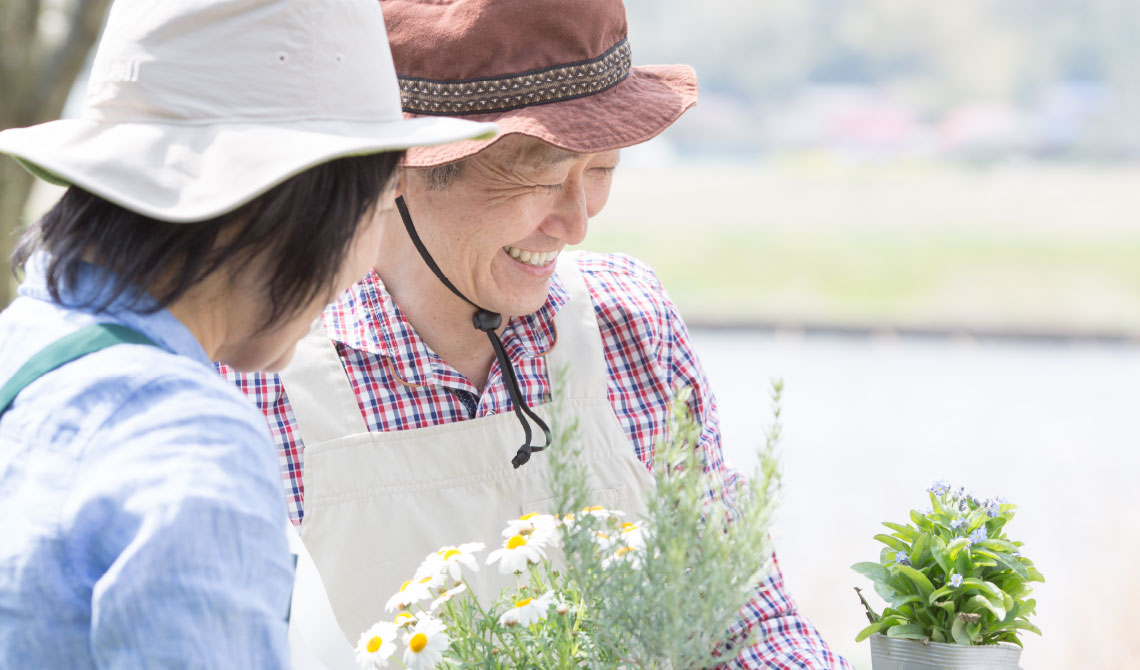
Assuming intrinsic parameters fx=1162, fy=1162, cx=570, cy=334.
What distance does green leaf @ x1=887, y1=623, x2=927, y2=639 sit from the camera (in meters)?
1.23

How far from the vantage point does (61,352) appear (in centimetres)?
80

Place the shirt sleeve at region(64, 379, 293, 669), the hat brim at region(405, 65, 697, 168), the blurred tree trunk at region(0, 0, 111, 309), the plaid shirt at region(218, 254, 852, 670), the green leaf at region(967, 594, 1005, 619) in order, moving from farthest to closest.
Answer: the blurred tree trunk at region(0, 0, 111, 309) < the plaid shirt at region(218, 254, 852, 670) < the hat brim at region(405, 65, 697, 168) < the green leaf at region(967, 594, 1005, 619) < the shirt sleeve at region(64, 379, 293, 669)

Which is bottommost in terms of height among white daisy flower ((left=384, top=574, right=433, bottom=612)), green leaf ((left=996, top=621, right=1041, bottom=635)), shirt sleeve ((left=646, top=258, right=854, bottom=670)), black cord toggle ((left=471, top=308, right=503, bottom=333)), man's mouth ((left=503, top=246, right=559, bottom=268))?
shirt sleeve ((left=646, top=258, right=854, bottom=670))

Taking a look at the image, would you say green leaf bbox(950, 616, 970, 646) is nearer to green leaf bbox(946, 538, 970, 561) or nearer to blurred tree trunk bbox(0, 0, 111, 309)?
green leaf bbox(946, 538, 970, 561)

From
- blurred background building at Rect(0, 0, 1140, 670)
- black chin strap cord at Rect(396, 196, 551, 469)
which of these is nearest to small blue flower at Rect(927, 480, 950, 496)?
black chin strap cord at Rect(396, 196, 551, 469)

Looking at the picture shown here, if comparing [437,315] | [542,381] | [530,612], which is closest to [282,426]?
[437,315]

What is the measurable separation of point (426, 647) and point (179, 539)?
1.27ft

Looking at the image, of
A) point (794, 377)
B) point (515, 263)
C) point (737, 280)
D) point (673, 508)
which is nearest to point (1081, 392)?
point (794, 377)

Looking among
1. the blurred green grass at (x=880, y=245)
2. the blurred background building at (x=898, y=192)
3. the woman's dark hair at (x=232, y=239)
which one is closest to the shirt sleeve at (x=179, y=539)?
the woman's dark hair at (x=232, y=239)

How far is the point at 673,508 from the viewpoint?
0.89m

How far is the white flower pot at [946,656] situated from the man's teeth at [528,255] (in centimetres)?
75

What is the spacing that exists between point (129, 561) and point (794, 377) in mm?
9153

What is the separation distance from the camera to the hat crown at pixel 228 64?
88cm

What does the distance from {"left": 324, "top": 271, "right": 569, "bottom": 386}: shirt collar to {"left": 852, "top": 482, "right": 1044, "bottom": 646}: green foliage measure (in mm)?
671
